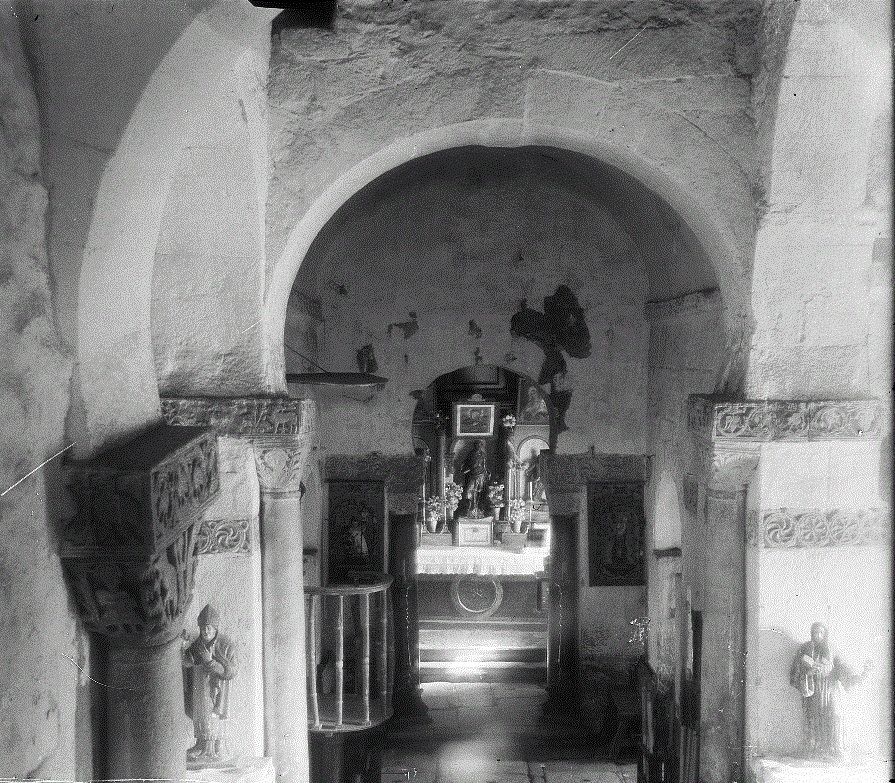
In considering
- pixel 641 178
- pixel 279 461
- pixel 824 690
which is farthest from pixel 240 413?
pixel 824 690

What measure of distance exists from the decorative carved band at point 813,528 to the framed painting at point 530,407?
29.7 ft

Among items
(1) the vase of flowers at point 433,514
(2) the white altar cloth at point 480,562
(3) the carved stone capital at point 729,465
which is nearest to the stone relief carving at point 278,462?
(3) the carved stone capital at point 729,465

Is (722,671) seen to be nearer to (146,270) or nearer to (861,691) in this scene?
(861,691)

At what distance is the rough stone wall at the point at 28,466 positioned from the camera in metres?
2.14

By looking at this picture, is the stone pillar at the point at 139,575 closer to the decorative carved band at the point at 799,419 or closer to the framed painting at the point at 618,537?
the decorative carved band at the point at 799,419

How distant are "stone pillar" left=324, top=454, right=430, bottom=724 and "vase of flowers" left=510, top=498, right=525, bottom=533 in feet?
14.6

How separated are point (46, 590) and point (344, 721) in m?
6.26

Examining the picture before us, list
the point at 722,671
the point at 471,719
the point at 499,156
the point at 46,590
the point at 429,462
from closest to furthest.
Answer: the point at 46,590
the point at 722,671
the point at 499,156
the point at 471,719
the point at 429,462

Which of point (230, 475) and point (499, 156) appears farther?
point (499, 156)

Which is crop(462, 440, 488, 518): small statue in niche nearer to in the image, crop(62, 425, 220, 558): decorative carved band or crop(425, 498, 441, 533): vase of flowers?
crop(425, 498, 441, 533): vase of flowers

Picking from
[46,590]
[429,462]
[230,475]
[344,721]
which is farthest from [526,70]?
[429,462]

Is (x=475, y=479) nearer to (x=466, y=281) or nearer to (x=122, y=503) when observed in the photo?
(x=466, y=281)

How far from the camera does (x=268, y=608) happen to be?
18.6 feet

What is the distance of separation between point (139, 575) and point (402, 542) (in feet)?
23.6
